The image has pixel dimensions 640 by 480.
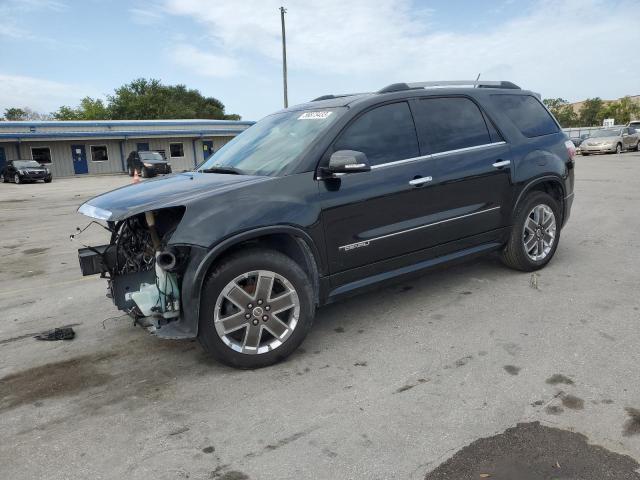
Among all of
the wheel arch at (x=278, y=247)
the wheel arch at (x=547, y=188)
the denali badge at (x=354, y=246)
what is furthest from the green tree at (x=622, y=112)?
the wheel arch at (x=278, y=247)

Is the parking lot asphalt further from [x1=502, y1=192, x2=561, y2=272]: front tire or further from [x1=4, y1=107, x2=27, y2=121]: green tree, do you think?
[x1=4, y1=107, x2=27, y2=121]: green tree

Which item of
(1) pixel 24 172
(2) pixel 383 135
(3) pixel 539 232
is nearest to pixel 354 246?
(2) pixel 383 135

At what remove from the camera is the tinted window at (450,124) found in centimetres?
429

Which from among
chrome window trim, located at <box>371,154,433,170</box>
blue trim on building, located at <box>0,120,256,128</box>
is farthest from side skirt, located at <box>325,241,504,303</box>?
blue trim on building, located at <box>0,120,256,128</box>

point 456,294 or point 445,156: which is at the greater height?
point 445,156

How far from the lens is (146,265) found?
12.2 feet

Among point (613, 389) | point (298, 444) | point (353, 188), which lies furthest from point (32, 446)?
point (613, 389)

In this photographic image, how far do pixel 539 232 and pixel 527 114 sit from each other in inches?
48.4

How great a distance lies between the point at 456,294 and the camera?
15.6ft

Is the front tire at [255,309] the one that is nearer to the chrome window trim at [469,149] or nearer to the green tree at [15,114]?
the chrome window trim at [469,149]

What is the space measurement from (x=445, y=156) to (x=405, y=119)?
18.9 inches

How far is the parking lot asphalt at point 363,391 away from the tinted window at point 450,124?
141 centimetres

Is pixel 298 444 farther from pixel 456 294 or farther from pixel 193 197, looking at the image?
pixel 456 294

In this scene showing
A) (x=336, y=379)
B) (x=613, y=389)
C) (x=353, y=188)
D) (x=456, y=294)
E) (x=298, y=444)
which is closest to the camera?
(x=298, y=444)
